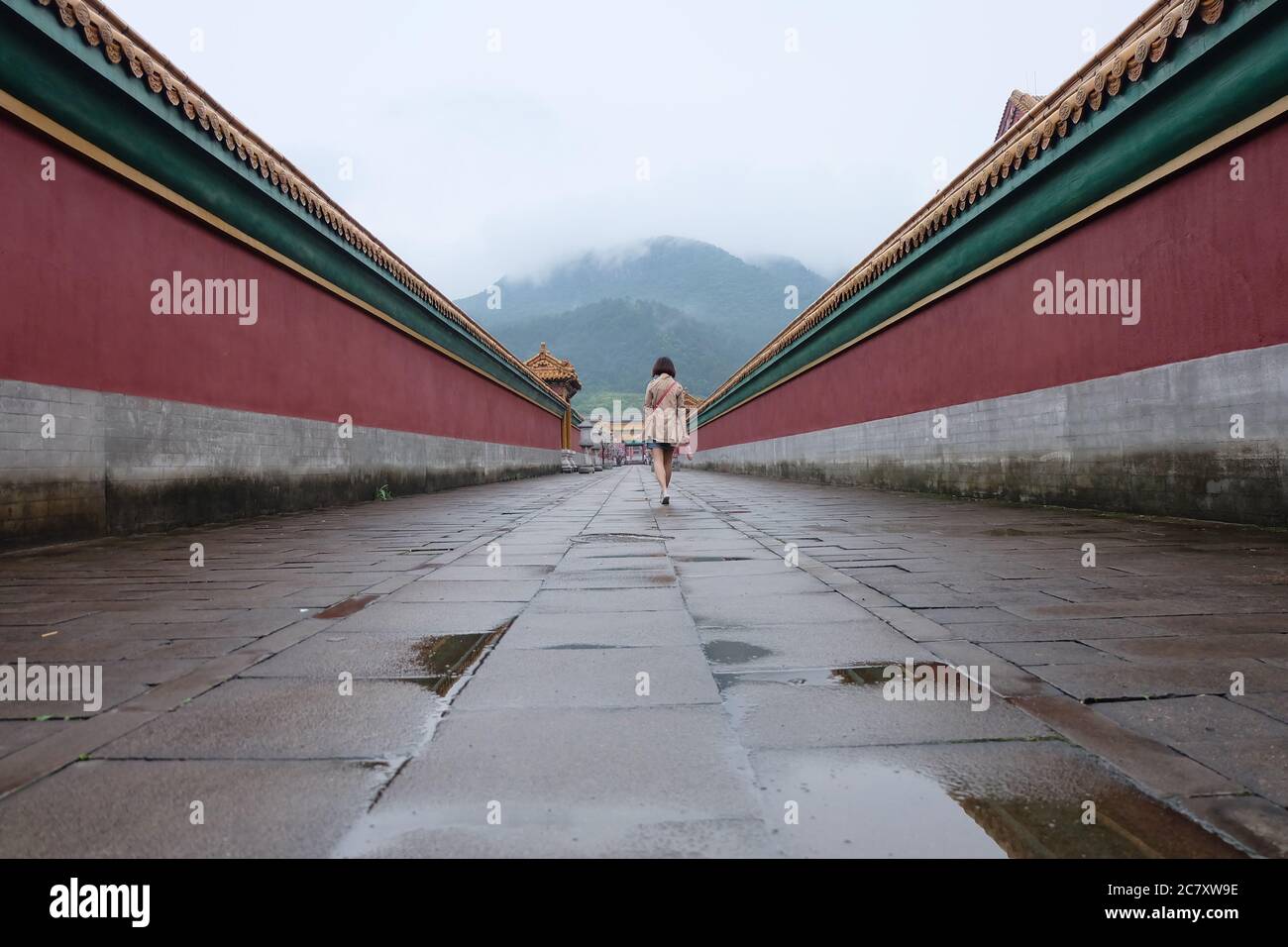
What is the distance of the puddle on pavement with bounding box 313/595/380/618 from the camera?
301cm

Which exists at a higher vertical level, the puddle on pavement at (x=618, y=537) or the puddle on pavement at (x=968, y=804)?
the puddle on pavement at (x=618, y=537)

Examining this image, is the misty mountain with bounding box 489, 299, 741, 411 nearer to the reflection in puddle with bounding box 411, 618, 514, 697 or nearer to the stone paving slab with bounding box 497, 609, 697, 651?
the stone paving slab with bounding box 497, 609, 697, 651

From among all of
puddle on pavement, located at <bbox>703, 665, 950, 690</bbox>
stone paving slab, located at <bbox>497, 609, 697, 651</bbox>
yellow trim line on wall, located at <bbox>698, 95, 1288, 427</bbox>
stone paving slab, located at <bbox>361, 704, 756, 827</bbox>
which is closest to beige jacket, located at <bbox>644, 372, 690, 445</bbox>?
yellow trim line on wall, located at <bbox>698, 95, 1288, 427</bbox>

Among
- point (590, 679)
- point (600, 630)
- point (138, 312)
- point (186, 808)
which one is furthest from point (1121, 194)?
point (138, 312)

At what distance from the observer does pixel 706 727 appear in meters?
1.70

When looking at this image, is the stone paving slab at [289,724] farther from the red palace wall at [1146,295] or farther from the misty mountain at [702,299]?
the misty mountain at [702,299]

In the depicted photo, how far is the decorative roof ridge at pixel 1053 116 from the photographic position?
5566mm

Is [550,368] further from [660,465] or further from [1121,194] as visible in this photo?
[1121,194]

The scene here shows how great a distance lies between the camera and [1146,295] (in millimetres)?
6086

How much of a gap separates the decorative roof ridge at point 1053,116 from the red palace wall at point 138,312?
8430 millimetres

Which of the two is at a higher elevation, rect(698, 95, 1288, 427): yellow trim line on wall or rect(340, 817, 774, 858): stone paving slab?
rect(698, 95, 1288, 427): yellow trim line on wall

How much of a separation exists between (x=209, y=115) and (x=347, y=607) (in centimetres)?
631

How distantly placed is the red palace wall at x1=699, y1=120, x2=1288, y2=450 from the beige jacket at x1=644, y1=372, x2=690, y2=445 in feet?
12.3

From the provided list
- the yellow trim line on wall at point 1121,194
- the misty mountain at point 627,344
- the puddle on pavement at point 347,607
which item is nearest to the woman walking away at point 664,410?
the yellow trim line on wall at point 1121,194
